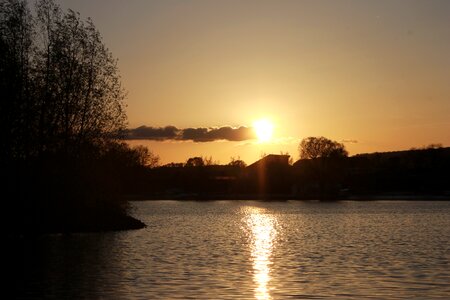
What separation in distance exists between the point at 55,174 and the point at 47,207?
2938 mm

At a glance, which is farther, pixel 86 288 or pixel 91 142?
pixel 91 142

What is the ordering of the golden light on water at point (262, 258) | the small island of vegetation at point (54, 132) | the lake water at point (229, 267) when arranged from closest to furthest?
the lake water at point (229, 267) < the golden light on water at point (262, 258) < the small island of vegetation at point (54, 132)

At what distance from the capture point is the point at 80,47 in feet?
211

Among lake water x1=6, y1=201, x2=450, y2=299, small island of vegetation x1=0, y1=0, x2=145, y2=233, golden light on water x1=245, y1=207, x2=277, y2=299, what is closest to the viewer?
lake water x1=6, y1=201, x2=450, y2=299

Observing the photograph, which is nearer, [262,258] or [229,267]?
[229,267]

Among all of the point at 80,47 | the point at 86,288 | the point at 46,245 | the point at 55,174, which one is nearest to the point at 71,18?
the point at 80,47

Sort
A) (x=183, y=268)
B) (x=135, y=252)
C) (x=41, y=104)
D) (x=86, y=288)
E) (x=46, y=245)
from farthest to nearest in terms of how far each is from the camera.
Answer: (x=41, y=104)
(x=46, y=245)
(x=135, y=252)
(x=183, y=268)
(x=86, y=288)

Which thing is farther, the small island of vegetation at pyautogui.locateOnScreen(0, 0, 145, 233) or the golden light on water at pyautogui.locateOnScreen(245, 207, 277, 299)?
the small island of vegetation at pyautogui.locateOnScreen(0, 0, 145, 233)

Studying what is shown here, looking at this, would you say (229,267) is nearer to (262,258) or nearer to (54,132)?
(262,258)

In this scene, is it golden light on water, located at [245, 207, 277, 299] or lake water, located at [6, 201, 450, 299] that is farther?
golden light on water, located at [245, 207, 277, 299]

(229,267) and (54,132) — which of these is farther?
(54,132)

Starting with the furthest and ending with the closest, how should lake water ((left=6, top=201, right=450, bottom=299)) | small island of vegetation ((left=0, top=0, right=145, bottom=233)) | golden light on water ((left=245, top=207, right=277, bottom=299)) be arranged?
small island of vegetation ((left=0, top=0, right=145, bottom=233)), golden light on water ((left=245, top=207, right=277, bottom=299)), lake water ((left=6, top=201, right=450, bottom=299))

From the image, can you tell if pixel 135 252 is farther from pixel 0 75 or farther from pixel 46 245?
pixel 0 75

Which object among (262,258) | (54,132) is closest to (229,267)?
(262,258)
